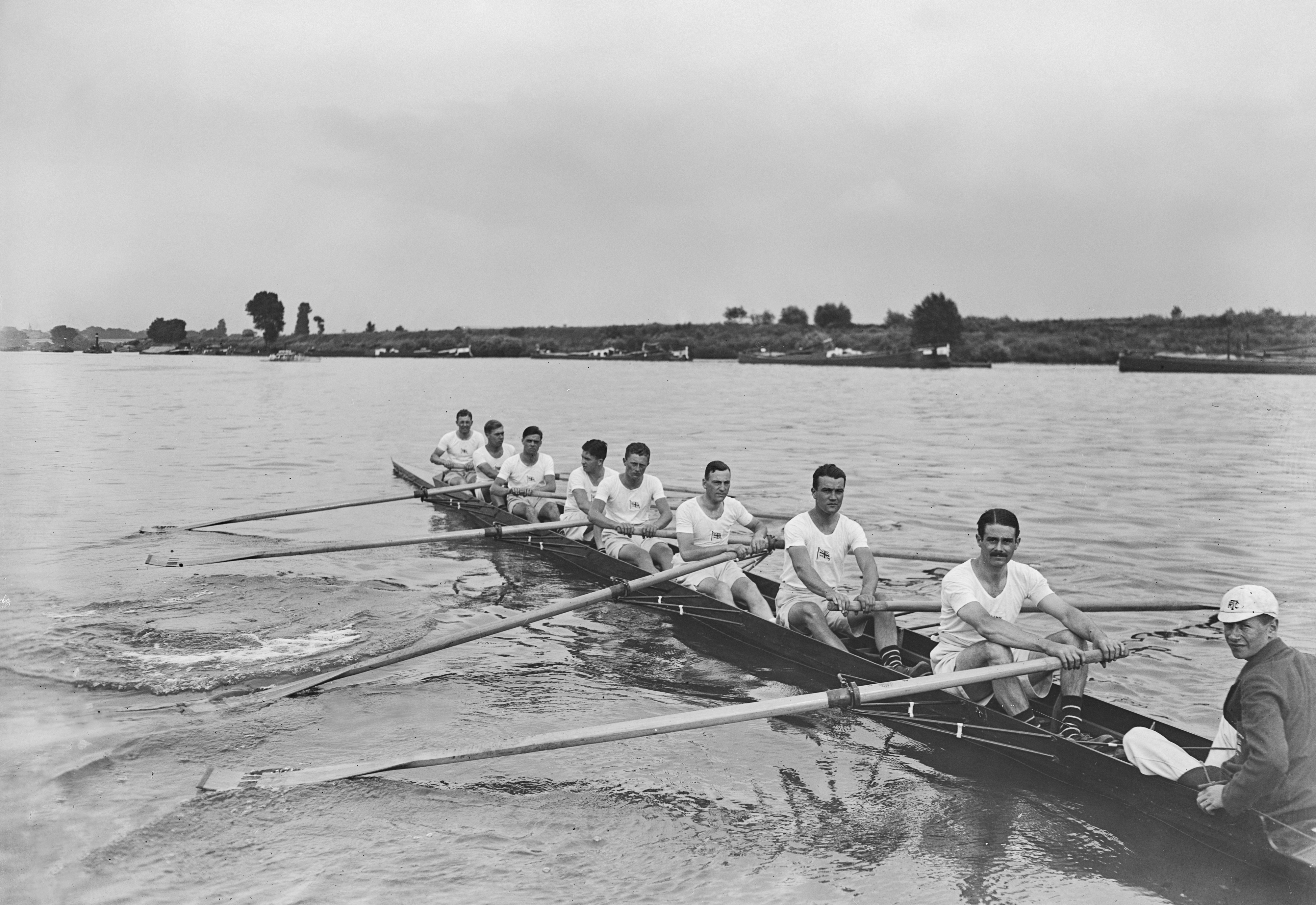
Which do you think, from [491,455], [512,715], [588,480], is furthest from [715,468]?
[491,455]

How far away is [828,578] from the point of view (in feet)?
28.3

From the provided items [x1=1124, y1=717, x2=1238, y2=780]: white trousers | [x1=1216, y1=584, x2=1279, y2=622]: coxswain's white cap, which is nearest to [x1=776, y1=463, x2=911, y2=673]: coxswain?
[x1=1124, y1=717, x2=1238, y2=780]: white trousers

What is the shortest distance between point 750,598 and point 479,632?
250cm

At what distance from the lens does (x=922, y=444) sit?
2934 centimetres

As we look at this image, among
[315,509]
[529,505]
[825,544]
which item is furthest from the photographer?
[315,509]

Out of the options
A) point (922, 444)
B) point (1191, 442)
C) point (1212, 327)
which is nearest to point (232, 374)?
point (922, 444)

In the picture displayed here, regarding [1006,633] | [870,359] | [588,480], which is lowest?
[1006,633]

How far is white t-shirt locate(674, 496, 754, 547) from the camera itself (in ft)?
32.6

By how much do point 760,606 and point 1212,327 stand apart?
101 meters

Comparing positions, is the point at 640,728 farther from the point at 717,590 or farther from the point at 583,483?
the point at 583,483

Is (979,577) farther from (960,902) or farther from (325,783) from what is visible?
(325,783)

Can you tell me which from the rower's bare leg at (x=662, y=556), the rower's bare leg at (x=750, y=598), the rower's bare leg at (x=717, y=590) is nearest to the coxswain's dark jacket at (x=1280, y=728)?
the rower's bare leg at (x=750, y=598)

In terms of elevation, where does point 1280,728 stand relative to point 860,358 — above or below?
below

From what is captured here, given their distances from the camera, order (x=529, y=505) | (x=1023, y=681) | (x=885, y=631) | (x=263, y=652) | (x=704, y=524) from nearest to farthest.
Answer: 1. (x=1023, y=681)
2. (x=885, y=631)
3. (x=263, y=652)
4. (x=704, y=524)
5. (x=529, y=505)
